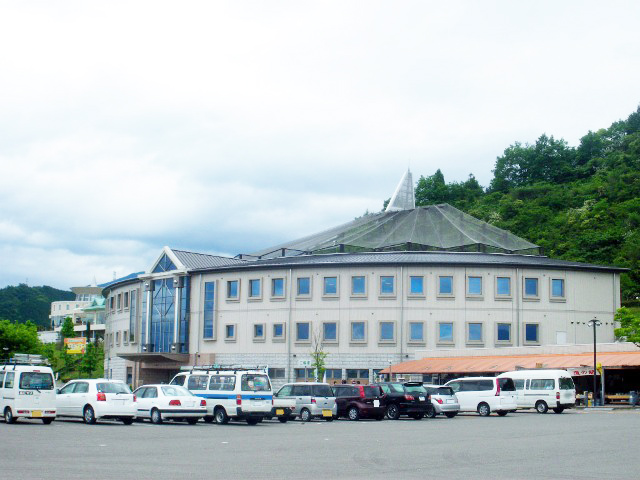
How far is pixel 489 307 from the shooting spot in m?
62.3

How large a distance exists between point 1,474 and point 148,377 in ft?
199

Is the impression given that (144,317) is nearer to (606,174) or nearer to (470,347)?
(470,347)

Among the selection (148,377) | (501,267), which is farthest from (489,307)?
(148,377)

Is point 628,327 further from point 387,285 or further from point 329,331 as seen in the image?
point 329,331

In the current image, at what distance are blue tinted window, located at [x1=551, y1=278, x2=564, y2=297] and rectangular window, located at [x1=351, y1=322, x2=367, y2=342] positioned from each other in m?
14.2

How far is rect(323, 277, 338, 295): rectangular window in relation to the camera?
63656 millimetres

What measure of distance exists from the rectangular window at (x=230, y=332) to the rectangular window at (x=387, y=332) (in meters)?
11.9

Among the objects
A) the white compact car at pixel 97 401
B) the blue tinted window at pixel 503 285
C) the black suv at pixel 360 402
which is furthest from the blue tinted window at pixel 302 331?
the white compact car at pixel 97 401

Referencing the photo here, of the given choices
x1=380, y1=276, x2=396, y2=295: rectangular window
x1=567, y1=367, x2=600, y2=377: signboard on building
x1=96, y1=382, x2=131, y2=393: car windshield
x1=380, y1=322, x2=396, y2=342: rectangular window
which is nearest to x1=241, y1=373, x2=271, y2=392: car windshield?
x1=96, y1=382, x2=131, y2=393: car windshield

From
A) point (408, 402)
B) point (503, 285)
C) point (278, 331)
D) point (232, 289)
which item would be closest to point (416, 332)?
point (503, 285)

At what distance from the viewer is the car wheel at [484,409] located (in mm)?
39812

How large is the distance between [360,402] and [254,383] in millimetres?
6089

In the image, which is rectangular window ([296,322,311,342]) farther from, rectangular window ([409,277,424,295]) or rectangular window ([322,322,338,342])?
rectangular window ([409,277,424,295])

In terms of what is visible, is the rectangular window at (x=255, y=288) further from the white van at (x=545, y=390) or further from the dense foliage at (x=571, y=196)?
the dense foliage at (x=571, y=196)
